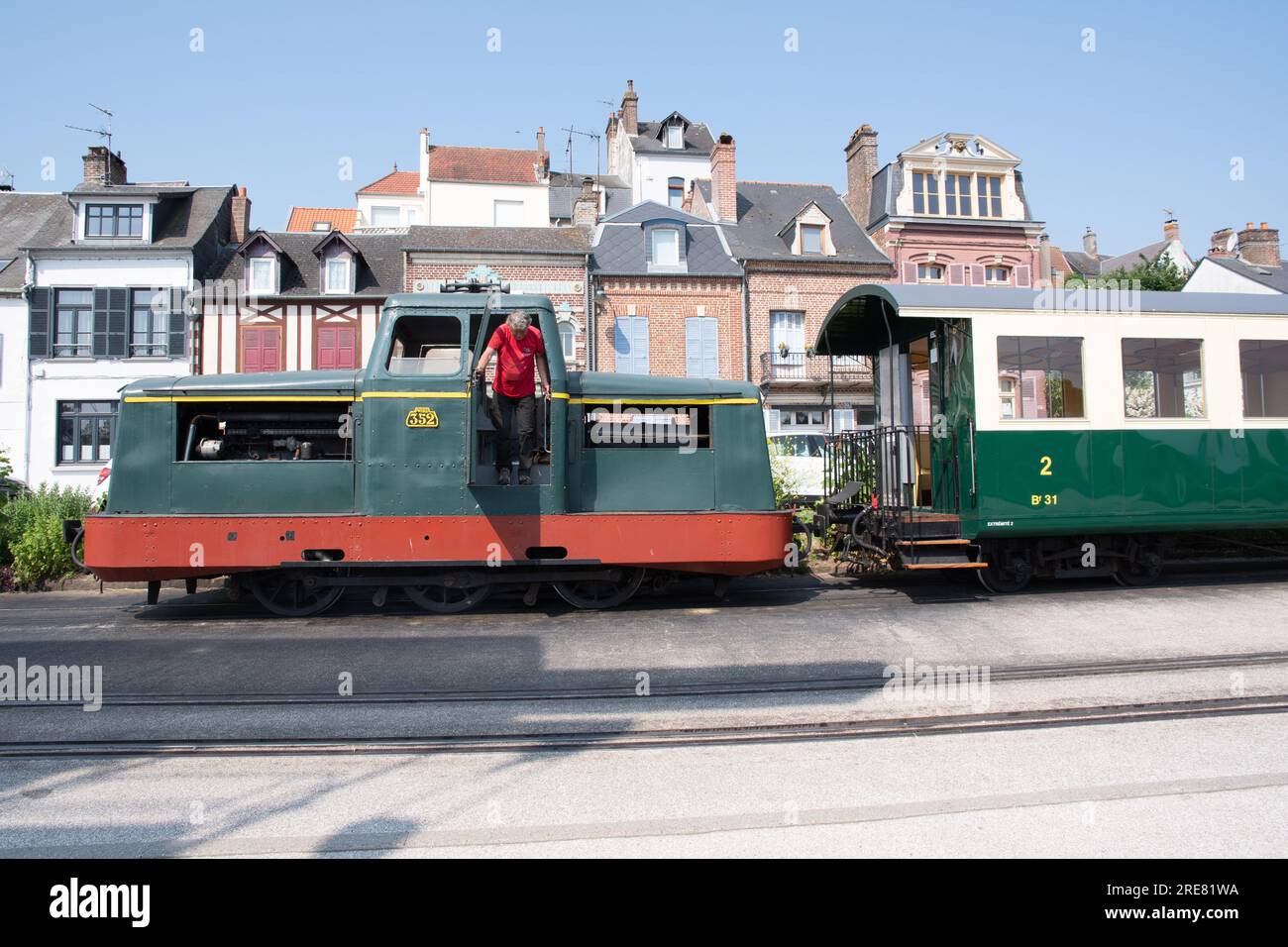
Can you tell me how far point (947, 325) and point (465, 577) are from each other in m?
6.43

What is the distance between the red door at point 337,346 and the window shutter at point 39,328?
8164 millimetres

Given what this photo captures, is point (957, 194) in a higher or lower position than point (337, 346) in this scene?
higher

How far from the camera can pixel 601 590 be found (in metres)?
8.96

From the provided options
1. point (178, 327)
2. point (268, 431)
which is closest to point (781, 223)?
point (178, 327)

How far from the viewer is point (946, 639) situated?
7434 mm

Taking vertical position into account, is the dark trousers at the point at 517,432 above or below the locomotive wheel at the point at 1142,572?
above

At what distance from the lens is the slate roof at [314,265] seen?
27.1 m

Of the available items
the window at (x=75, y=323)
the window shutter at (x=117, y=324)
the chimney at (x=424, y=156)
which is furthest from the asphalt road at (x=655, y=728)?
the chimney at (x=424, y=156)

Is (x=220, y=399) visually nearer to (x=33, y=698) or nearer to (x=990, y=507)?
(x=33, y=698)

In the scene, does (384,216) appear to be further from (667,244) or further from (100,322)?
(667,244)

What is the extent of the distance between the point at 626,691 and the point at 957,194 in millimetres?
29312

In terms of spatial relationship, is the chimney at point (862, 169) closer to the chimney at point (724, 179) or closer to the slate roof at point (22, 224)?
the chimney at point (724, 179)

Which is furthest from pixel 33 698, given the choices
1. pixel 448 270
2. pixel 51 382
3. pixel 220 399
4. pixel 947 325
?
pixel 51 382

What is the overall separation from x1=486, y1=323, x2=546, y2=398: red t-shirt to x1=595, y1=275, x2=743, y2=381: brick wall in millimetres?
19052
